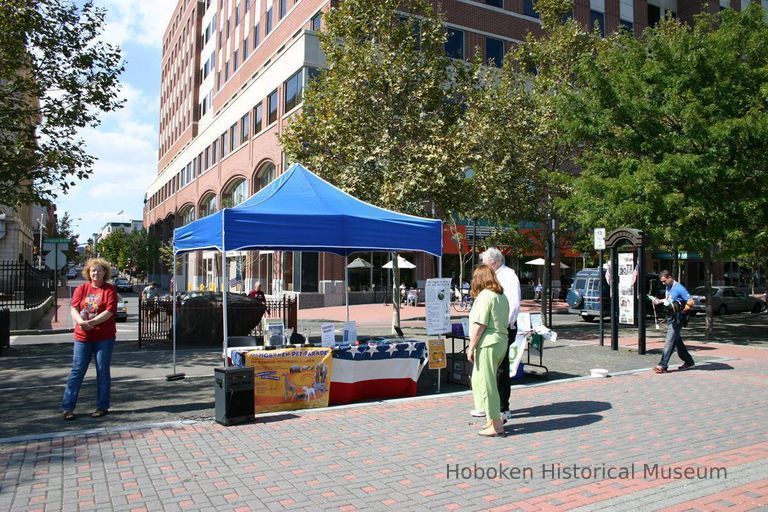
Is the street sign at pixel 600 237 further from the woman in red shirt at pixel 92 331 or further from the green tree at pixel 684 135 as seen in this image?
the woman in red shirt at pixel 92 331

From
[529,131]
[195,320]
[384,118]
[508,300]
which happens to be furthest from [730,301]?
[508,300]

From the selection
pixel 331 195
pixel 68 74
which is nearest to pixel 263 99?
pixel 68 74

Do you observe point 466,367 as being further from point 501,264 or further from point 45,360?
point 45,360

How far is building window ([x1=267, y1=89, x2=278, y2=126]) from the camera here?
123 feet

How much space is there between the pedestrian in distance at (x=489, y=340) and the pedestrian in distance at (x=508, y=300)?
240mm

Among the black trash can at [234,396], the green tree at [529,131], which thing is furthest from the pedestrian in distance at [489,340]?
the green tree at [529,131]

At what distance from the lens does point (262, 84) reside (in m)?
39.2

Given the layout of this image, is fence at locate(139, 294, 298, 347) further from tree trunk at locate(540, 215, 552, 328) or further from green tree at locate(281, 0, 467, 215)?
tree trunk at locate(540, 215, 552, 328)

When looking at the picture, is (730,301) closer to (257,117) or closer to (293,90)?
(293,90)

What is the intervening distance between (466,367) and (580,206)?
8.85 meters

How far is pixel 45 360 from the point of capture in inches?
490

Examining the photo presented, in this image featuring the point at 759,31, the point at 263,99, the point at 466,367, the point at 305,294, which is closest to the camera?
the point at 466,367

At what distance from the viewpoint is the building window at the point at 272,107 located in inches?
1473

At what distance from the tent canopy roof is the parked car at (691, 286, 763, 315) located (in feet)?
83.7
